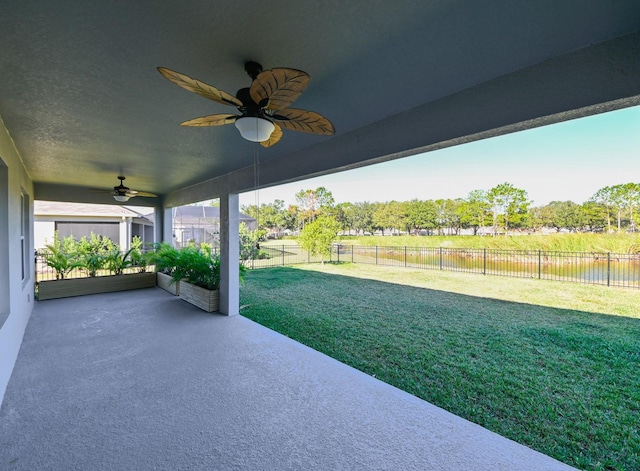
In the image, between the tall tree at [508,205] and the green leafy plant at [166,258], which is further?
the tall tree at [508,205]

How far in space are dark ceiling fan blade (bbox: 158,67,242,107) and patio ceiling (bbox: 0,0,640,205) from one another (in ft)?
0.97

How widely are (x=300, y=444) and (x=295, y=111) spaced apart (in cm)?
217

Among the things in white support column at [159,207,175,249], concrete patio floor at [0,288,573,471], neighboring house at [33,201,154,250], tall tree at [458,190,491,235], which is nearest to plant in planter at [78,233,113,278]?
white support column at [159,207,175,249]

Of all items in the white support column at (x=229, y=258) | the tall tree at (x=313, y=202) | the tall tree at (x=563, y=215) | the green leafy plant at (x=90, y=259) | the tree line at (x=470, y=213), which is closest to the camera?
the white support column at (x=229, y=258)

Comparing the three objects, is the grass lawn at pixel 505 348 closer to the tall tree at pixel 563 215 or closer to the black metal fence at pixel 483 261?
the black metal fence at pixel 483 261

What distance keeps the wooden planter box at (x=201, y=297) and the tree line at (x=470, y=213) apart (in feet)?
5.87

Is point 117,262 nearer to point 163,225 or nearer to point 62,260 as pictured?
point 62,260

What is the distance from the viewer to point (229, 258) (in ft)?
16.4

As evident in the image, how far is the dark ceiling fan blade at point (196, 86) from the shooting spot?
1286 mm

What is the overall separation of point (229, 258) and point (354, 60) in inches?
158

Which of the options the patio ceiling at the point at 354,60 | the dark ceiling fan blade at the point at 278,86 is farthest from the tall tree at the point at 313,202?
the dark ceiling fan blade at the point at 278,86

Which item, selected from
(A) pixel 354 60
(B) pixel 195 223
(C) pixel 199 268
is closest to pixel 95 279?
(C) pixel 199 268

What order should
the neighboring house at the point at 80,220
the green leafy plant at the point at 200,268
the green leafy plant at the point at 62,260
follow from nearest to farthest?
the green leafy plant at the point at 200,268
the green leafy plant at the point at 62,260
the neighboring house at the point at 80,220

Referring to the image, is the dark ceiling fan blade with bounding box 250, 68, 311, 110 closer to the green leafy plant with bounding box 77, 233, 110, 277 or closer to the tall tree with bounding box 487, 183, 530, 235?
the green leafy plant with bounding box 77, 233, 110, 277
